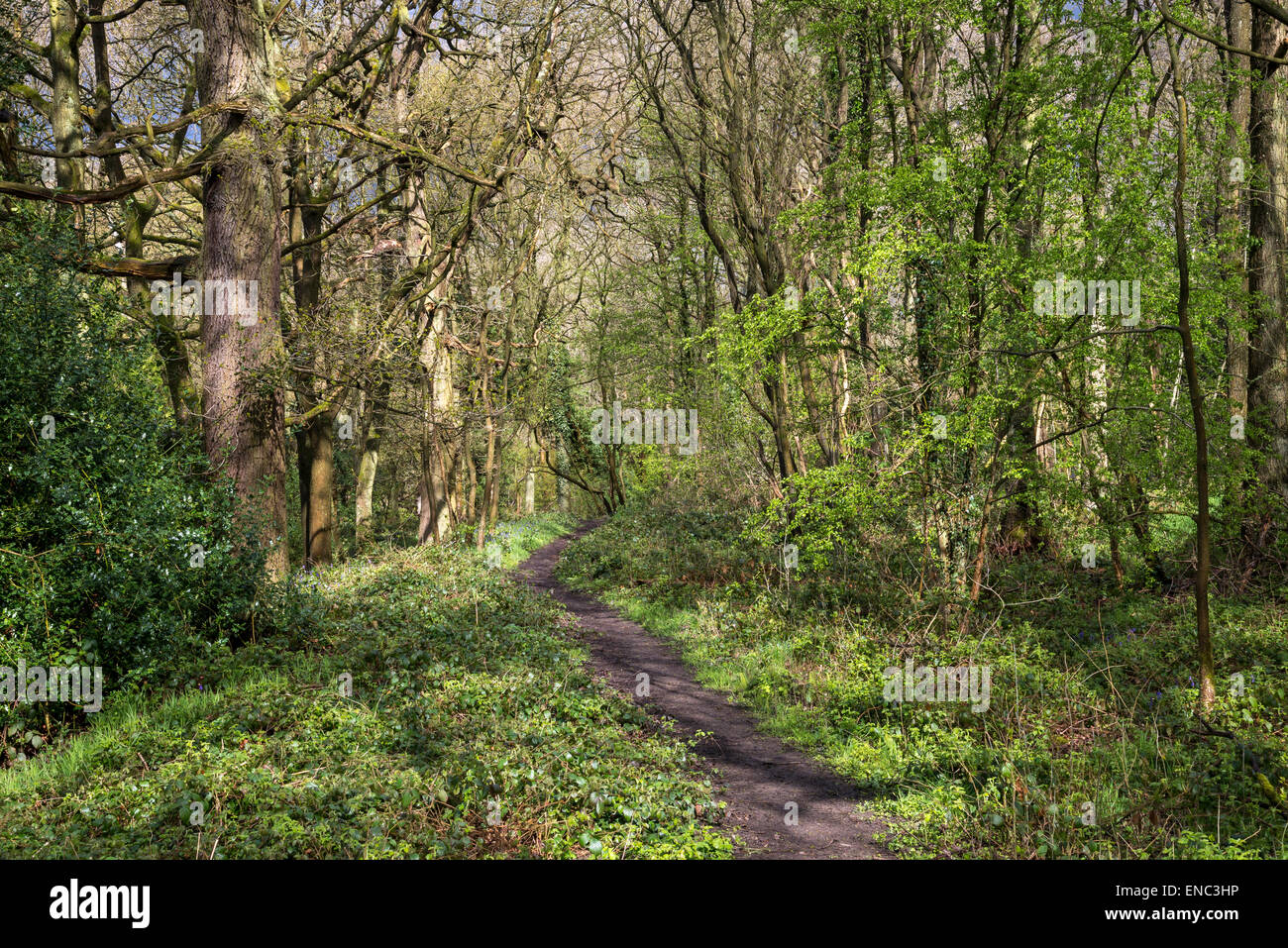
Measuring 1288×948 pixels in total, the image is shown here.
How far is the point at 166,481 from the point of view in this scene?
7402 millimetres

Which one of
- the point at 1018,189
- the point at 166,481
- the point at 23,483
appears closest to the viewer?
the point at 23,483

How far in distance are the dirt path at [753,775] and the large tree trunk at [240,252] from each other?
4.93 metres

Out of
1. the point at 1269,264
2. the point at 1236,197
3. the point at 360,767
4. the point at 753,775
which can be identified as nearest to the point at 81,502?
the point at 360,767

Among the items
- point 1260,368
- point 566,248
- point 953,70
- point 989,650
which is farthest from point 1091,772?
point 566,248

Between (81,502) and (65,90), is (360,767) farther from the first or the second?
(65,90)

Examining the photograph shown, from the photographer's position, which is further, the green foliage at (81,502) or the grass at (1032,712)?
the green foliage at (81,502)

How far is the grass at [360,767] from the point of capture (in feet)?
15.3

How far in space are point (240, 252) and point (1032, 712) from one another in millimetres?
10481

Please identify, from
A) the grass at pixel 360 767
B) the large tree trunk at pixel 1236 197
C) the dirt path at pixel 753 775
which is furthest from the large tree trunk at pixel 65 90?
the large tree trunk at pixel 1236 197

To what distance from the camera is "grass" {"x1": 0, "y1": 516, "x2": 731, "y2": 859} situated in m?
4.65

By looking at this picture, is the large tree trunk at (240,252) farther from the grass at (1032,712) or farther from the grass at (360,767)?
the grass at (1032,712)

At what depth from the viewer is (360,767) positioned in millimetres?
5516

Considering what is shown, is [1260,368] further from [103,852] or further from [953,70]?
[103,852]

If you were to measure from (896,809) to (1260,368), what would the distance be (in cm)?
880
